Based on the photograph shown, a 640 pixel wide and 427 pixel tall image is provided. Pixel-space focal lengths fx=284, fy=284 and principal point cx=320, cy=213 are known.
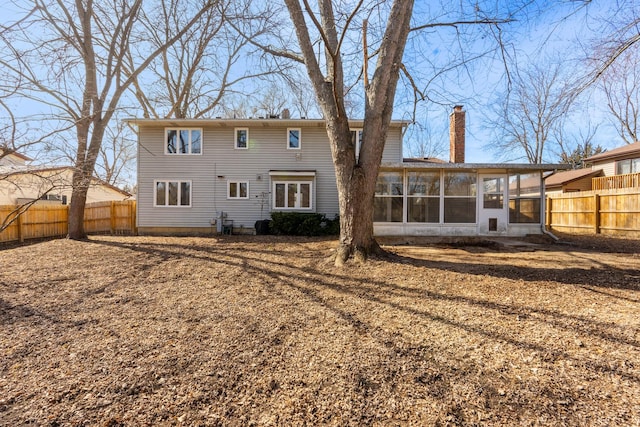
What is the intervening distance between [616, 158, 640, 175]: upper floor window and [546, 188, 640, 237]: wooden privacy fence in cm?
665

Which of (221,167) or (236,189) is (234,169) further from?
(236,189)

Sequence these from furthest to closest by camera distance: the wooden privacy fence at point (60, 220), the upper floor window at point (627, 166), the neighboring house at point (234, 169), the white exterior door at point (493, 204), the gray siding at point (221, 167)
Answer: the upper floor window at point (627, 166)
the gray siding at point (221, 167)
the neighboring house at point (234, 169)
the white exterior door at point (493, 204)
the wooden privacy fence at point (60, 220)

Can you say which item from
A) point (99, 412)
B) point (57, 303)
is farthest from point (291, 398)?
point (57, 303)

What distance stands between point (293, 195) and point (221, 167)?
3458mm

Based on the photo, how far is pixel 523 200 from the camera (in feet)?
34.4

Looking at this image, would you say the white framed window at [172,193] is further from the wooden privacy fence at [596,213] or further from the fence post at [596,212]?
the wooden privacy fence at [596,213]

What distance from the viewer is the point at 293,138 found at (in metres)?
12.7

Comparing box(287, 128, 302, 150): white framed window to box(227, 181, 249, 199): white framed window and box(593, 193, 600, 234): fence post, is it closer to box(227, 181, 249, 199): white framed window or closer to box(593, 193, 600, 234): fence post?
box(227, 181, 249, 199): white framed window

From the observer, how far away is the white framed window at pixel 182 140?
12.7 metres

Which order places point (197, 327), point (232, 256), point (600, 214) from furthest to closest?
point (600, 214) → point (232, 256) → point (197, 327)

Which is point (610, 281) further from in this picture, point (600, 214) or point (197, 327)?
point (600, 214)

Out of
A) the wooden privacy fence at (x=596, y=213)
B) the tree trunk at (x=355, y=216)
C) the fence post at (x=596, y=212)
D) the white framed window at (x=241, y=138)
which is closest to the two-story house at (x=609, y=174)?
the wooden privacy fence at (x=596, y=213)

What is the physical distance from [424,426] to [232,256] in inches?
232

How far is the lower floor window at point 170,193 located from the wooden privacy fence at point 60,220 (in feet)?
7.22
